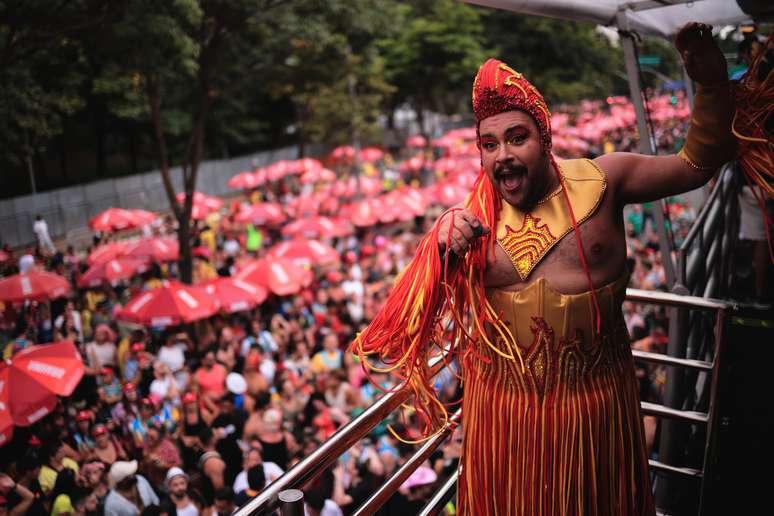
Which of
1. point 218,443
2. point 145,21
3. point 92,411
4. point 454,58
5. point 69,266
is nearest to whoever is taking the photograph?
point 218,443

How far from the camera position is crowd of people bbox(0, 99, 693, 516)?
498 centimetres

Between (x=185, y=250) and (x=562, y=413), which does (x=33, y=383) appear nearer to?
(x=562, y=413)

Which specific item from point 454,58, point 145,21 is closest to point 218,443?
point 145,21

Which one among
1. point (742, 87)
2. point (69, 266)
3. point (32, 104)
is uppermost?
point (32, 104)

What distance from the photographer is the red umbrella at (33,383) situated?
5441mm

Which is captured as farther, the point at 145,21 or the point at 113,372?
the point at 145,21

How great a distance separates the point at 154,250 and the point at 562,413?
11.3 metres

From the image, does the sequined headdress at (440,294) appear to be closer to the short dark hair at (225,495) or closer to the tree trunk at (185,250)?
the short dark hair at (225,495)

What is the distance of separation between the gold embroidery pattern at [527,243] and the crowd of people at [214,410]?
2.69 ft

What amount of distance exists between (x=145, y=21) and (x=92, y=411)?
534 centimetres

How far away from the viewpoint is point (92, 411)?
6887 mm

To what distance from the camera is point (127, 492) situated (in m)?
4.97

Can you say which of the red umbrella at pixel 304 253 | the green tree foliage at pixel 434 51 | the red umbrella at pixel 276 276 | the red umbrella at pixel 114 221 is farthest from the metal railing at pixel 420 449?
the green tree foliage at pixel 434 51

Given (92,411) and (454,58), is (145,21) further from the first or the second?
(454,58)
